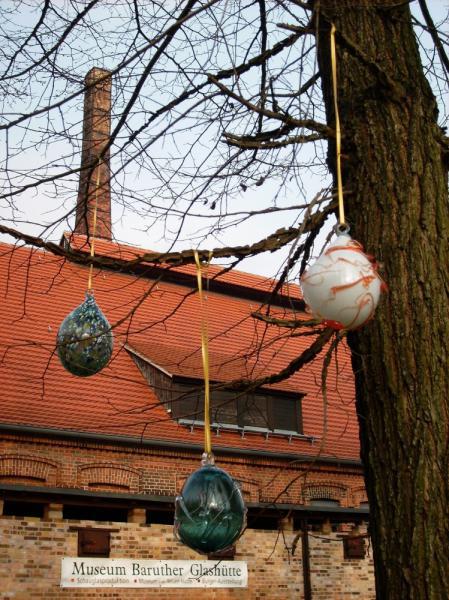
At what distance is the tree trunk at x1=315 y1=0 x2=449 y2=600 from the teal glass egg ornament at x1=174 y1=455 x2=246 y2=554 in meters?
0.69

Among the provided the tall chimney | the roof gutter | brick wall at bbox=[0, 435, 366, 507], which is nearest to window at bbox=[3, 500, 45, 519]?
brick wall at bbox=[0, 435, 366, 507]

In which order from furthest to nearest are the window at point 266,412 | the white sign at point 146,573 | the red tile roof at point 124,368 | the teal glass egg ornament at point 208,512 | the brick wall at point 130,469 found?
the window at point 266,412, the red tile roof at point 124,368, the brick wall at point 130,469, the white sign at point 146,573, the teal glass egg ornament at point 208,512

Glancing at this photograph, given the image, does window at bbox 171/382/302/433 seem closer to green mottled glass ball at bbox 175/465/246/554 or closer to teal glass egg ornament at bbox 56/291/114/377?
teal glass egg ornament at bbox 56/291/114/377

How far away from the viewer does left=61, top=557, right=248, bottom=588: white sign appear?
11445 mm

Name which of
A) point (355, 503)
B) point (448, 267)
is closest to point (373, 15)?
point (448, 267)

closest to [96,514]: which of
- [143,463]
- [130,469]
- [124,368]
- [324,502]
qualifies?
[130,469]

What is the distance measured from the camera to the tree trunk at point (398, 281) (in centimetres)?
359

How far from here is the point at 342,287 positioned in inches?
124

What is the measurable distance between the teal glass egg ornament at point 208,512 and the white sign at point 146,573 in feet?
26.7

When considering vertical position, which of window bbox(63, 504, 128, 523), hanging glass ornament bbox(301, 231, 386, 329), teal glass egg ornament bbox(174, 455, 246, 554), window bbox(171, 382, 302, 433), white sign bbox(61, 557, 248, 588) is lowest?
white sign bbox(61, 557, 248, 588)

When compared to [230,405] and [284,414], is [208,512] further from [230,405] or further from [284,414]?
[284,414]

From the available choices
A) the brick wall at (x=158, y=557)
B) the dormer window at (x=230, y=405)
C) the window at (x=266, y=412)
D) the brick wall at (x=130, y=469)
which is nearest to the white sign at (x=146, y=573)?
the brick wall at (x=158, y=557)

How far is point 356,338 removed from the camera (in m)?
4.11

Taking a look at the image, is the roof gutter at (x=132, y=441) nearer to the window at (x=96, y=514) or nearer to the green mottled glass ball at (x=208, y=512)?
the window at (x=96, y=514)
